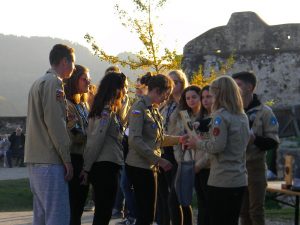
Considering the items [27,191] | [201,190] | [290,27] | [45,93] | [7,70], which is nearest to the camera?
[45,93]

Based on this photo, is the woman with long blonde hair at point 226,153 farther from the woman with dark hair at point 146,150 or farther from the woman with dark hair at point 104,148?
the woman with dark hair at point 104,148

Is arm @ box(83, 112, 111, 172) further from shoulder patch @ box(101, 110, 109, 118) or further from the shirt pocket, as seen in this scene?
the shirt pocket

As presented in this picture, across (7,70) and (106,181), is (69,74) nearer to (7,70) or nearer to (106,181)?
(106,181)

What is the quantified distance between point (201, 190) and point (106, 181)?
105cm

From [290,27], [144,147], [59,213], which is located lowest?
[59,213]

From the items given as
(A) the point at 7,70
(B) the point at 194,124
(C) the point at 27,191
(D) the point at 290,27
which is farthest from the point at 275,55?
(A) the point at 7,70

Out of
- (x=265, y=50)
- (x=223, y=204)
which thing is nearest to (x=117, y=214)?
(x=223, y=204)

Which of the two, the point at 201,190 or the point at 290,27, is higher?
the point at 290,27

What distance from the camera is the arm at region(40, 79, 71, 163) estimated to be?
526 cm

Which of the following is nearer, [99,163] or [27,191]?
[99,163]

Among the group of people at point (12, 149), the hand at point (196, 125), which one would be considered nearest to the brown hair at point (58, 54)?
the hand at point (196, 125)

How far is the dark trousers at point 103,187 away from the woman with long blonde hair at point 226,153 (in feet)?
2.92

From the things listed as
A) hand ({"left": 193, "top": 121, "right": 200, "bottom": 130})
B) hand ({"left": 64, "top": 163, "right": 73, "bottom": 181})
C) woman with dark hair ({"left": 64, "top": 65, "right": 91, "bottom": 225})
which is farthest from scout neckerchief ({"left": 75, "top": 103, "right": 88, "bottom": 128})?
hand ({"left": 193, "top": 121, "right": 200, "bottom": 130})

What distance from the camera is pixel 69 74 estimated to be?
555 cm
